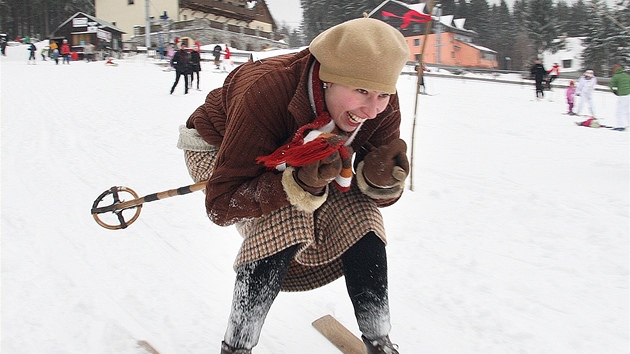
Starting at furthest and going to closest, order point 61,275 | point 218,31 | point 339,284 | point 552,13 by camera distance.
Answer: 1. point 552,13
2. point 218,31
3. point 339,284
4. point 61,275

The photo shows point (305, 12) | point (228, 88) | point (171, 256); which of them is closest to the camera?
point (228, 88)

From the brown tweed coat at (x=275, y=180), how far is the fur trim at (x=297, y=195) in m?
0.01

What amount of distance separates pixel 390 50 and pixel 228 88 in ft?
2.63

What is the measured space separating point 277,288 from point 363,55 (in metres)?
1.03

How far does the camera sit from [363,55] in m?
1.71

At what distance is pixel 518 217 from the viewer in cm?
526

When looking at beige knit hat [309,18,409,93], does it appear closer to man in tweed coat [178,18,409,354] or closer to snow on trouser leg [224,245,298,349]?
man in tweed coat [178,18,409,354]

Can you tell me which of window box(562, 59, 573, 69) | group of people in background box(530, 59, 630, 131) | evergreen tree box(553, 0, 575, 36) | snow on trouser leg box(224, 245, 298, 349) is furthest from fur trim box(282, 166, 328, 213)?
evergreen tree box(553, 0, 575, 36)

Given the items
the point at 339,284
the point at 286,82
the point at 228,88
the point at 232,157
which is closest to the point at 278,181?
the point at 232,157

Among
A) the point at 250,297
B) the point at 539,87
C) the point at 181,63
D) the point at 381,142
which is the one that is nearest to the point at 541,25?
the point at 539,87

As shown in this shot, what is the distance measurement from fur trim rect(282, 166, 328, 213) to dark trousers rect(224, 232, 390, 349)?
0.79 feet

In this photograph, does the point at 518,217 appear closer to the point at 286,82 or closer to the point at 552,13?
the point at 286,82

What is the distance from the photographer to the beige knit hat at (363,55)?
1.72 meters

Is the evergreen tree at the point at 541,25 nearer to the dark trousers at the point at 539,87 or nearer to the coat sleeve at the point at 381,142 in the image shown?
the dark trousers at the point at 539,87
